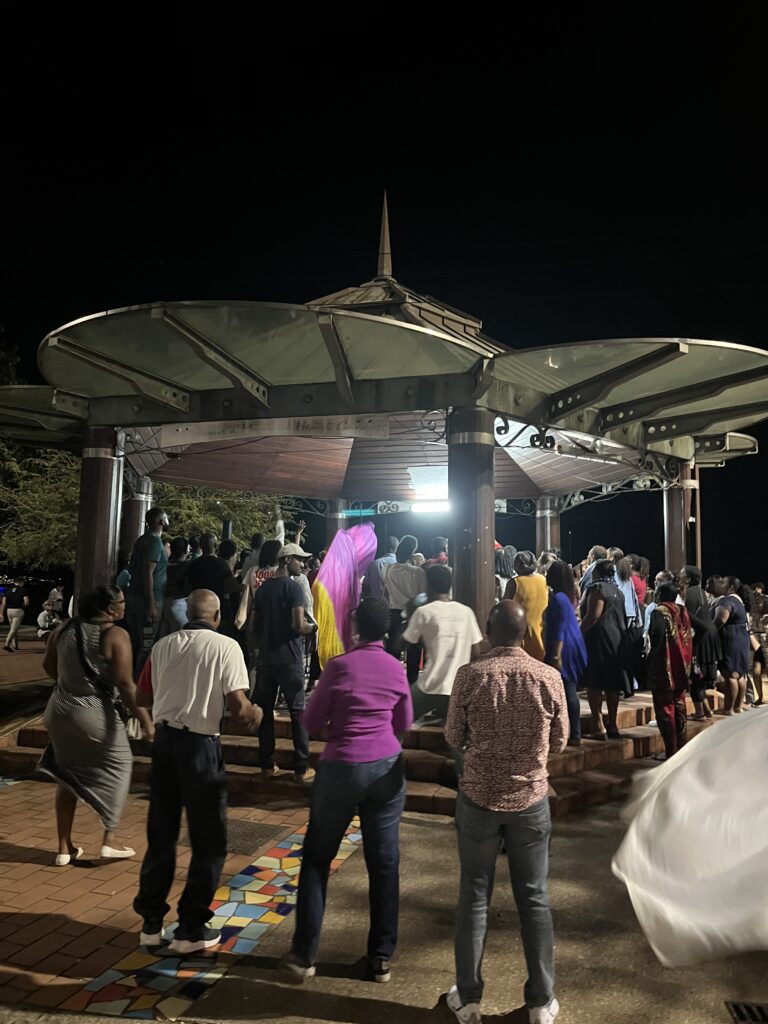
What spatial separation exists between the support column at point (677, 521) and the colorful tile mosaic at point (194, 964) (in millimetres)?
8770

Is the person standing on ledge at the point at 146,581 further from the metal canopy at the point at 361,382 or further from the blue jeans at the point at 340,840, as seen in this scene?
the blue jeans at the point at 340,840

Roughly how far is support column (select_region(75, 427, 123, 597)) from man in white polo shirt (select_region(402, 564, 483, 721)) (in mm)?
4612

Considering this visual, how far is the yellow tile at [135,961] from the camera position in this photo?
11.8 ft

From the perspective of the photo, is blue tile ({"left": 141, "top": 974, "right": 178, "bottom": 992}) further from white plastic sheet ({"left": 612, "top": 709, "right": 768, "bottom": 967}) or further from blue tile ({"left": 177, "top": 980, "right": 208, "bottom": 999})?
white plastic sheet ({"left": 612, "top": 709, "right": 768, "bottom": 967})

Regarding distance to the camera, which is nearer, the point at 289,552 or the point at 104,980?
the point at 104,980

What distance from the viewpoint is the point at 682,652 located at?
24.1ft

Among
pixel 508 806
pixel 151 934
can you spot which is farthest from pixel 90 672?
pixel 508 806

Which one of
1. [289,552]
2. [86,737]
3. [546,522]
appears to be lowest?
[86,737]

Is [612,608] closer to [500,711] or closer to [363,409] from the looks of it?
[363,409]

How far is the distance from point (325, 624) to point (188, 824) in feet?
11.9

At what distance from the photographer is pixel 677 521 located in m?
11.9

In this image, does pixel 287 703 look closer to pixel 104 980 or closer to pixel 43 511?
pixel 104 980

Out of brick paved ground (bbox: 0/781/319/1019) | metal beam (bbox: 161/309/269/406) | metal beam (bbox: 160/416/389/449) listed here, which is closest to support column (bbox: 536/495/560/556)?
metal beam (bbox: 160/416/389/449)

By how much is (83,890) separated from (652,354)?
20.7 ft
